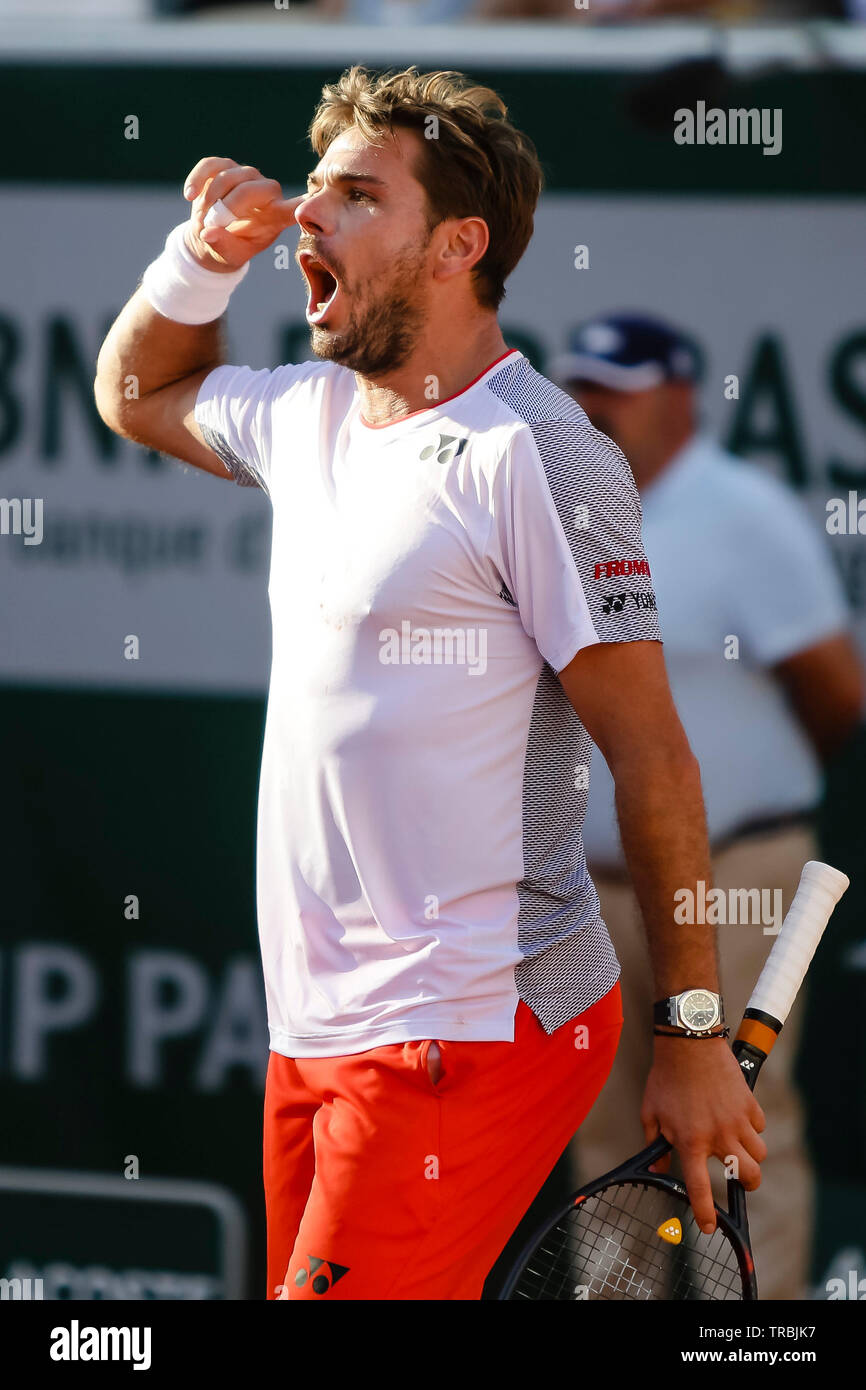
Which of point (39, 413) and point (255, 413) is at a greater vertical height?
point (39, 413)

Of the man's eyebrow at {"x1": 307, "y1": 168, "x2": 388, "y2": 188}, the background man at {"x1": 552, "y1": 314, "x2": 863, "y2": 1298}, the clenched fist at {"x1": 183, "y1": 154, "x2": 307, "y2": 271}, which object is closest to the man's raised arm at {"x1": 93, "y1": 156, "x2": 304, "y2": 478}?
the clenched fist at {"x1": 183, "y1": 154, "x2": 307, "y2": 271}

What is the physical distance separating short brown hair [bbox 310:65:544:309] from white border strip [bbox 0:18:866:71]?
3.55 feet

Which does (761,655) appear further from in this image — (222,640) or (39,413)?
(39,413)

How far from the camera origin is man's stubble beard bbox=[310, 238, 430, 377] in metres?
2.16

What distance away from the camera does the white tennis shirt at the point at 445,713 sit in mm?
2053

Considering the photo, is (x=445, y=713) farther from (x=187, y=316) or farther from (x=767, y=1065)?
(x=767, y=1065)

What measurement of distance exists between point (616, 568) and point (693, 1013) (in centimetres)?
58

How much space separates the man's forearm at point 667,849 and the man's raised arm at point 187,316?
0.86 metres

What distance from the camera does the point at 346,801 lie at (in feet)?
6.86

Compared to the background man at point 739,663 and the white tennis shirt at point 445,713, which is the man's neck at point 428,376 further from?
the background man at point 739,663

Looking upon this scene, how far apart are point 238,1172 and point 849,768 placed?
1574 mm

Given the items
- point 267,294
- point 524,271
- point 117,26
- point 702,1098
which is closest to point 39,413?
point 267,294

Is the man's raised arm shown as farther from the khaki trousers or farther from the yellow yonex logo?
the khaki trousers

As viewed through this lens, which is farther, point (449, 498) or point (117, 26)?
→ point (117, 26)
